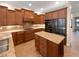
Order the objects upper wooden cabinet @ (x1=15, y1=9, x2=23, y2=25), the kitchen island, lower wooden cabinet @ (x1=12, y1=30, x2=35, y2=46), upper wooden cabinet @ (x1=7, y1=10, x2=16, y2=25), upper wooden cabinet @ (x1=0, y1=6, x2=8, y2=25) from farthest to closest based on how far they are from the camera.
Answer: upper wooden cabinet @ (x1=15, y1=9, x2=23, y2=25) → lower wooden cabinet @ (x1=12, y1=30, x2=35, y2=46) → upper wooden cabinet @ (x1=7, y1=10, x2=16, y2=25) → upper wooden cabinet @ (x1=0, y1=6, x2=8, y2=25) → the kitchen island

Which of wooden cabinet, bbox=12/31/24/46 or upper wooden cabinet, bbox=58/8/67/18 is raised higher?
upper wooden cabinet, bbox=58/8/67/18

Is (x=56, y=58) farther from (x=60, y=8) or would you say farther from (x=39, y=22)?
(x=39, y=22)

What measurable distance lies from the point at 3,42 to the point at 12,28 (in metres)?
Result: 4.16

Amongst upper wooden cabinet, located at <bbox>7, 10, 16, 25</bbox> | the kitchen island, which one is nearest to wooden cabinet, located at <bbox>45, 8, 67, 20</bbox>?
upper wooden cabinet, located at <bbox>7, 10, 16, 25</bbox>

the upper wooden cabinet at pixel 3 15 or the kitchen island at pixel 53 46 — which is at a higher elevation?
the upper wooden cabinet at pixel 3 15

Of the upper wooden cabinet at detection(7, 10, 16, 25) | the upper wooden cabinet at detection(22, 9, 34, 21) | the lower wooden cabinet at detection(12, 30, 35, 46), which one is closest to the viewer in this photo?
the upper wooden cabinet at detection(7, 10, 16, 25)

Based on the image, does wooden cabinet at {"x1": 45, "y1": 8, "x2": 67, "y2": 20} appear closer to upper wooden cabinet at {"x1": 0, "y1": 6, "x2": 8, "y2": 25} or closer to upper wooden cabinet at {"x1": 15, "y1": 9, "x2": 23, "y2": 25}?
upper wooden cabinet at {"x1": 15, "y1": 9, "x2": 23, "y2": 25}

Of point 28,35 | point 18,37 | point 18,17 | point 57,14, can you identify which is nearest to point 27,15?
point 18,17

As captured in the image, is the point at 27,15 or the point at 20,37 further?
the point at 27,15

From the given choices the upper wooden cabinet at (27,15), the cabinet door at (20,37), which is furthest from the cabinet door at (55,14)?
the cabinet door at (20,37)

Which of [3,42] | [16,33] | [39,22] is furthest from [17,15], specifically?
[3,42]

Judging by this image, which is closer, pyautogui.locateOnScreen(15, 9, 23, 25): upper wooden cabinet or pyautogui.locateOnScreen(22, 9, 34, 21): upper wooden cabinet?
pyautogui.locateOnScreen(15, 9, 23, 25): upper wooden cabinet

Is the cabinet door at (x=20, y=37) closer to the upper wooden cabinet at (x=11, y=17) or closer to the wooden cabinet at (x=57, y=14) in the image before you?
the upper wooden cabinet at (x=11, y=17)

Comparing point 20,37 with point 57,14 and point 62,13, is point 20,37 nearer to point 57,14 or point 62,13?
point 57,14
